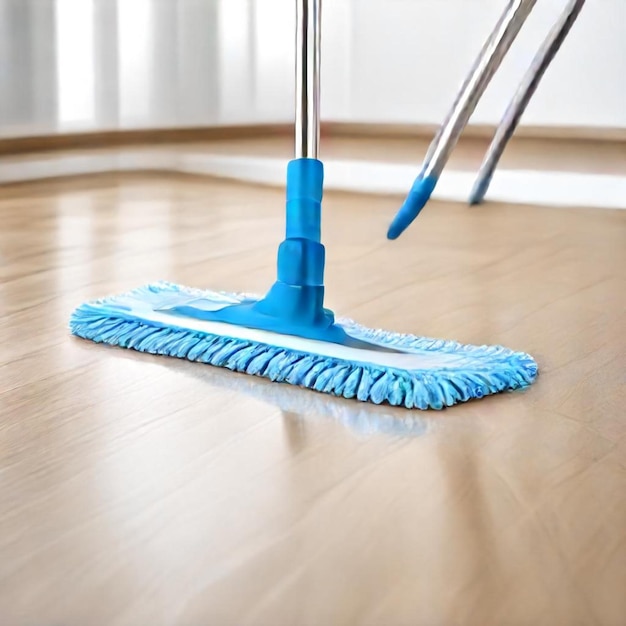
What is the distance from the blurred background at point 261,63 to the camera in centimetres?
228

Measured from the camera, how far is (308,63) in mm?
821

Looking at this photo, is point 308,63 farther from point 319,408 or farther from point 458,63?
point 458,63

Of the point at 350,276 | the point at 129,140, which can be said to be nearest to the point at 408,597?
the point at 350,276

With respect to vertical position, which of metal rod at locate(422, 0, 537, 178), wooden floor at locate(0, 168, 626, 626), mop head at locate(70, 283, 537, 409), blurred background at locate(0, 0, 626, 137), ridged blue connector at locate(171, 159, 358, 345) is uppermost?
blurred background at locate(0, 0, 626, 137)

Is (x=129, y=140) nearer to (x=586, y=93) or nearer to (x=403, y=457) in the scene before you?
(x=586, y=93)

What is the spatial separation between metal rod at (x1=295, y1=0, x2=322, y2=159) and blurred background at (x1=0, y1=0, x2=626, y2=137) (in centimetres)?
155

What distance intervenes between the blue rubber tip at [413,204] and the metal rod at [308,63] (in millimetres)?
163

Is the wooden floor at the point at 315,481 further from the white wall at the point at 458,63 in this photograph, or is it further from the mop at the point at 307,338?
the white wall at the point at 458,63

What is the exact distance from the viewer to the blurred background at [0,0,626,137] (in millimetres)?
2281

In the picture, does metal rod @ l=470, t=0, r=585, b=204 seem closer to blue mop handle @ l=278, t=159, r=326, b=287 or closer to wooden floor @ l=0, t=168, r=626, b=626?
wooden floor @ l=0, t=168, r=626, b=626

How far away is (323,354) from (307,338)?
0.04 metres

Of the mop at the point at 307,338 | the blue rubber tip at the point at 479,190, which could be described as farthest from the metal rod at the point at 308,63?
the blue rubber tip at the point at 479,190

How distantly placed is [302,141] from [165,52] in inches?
71.6

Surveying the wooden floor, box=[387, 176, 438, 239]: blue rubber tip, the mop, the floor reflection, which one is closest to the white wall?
the wooden floor
